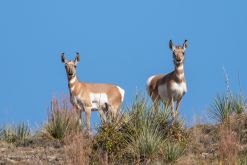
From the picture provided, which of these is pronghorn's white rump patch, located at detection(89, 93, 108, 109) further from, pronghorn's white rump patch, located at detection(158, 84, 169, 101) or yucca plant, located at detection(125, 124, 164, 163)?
yucca plant, located at detection(125, 124, 164, 163)

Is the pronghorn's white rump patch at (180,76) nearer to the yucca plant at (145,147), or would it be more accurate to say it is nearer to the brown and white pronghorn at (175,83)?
the brown and white pronghorn at (175,83)

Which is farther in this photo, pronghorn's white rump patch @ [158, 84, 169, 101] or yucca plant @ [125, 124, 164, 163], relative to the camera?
pronghorn's white rump patch @ [158, 84, 169, 101]

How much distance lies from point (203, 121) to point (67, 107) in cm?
381

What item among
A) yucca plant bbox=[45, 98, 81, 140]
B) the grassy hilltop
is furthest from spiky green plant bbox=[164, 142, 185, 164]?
yucca plant bbox=[45, 98, 81, 140]

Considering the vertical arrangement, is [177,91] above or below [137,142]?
above

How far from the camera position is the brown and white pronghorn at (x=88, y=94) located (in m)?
Answer: 20.1

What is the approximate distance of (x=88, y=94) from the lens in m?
20.9

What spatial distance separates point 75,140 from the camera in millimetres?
13531

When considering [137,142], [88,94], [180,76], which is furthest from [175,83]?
[137,142]

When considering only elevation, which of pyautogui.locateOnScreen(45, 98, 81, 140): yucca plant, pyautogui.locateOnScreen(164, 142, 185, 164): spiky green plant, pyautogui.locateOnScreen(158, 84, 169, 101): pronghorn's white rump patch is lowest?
pyautogui.locateOnScreen(164, 142, 185, 164): spiky green plant

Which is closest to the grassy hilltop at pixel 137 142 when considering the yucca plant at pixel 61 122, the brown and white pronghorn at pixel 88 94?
the yucca plant at pixel 61 122

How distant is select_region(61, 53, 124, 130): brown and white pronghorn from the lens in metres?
20.1

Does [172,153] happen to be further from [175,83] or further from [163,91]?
[163,91]

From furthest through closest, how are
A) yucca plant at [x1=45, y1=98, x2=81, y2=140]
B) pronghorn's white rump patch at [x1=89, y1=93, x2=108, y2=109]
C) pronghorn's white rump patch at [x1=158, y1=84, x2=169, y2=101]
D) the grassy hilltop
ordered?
pronghorn's white rump patch at [x1=89, y1=93, x2=108, y2=109]
pronghorn's white rump patch at [x1=158, y1=84, x2=169, y2=101]
yucca plant at [x1=45, y1=98, x2=81, y2=140]
the grassy hilltop
